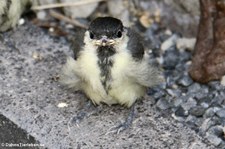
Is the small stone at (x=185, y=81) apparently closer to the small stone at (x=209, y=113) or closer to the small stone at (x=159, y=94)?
the small stone at (x=159, y=94)

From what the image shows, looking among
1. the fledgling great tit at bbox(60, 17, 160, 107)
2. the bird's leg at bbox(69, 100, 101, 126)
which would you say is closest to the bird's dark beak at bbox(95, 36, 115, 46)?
the fledgling great tit at bbox(60, 17, 160, 107)

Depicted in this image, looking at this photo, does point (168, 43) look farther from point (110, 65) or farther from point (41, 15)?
point (110, 65)

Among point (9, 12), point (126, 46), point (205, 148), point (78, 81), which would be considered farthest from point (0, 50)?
point (205, 148)

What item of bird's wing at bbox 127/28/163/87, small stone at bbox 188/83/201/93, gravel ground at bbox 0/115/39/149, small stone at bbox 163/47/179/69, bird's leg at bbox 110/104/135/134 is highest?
bird's wing at bbox 127/28/163/87

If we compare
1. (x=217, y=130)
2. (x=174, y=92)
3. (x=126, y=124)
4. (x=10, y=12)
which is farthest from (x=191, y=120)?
(x=10, y=12)

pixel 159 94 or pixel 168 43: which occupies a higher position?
pixel 168 43

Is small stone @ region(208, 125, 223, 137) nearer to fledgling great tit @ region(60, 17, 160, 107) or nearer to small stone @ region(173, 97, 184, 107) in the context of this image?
small stone @ region(173, 97, 184, 107)
